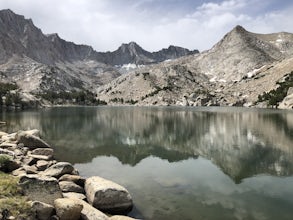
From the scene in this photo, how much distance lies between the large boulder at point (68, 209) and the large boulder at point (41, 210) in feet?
1.56

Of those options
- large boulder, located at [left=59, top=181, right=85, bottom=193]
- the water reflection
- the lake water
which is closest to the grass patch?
large boulder, located at [left=59, top=181, right=85, bottom=193]

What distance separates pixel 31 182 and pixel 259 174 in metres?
25.4

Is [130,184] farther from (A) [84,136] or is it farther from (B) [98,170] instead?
(A) [84,136]

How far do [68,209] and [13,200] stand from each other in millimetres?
3332

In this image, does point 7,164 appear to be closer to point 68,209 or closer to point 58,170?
point 58,170

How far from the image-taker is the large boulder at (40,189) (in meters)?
21.0

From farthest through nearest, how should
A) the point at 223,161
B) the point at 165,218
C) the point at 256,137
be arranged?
1. the point at 256,137
2. the point at 223,161
3. the point at 165,218

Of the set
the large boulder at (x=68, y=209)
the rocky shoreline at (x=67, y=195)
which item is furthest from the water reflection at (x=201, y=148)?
the large boulder at (x=68, y=209)

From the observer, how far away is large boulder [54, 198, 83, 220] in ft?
64.0

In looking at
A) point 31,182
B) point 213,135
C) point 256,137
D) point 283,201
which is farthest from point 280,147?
point 31,182

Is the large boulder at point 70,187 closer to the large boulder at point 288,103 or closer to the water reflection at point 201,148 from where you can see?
the water reflection at point 201,148

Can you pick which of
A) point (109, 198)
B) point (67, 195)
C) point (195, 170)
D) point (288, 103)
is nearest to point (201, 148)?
point (195, 170)

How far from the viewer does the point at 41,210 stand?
63.6ft

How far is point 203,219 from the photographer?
2309 cm
